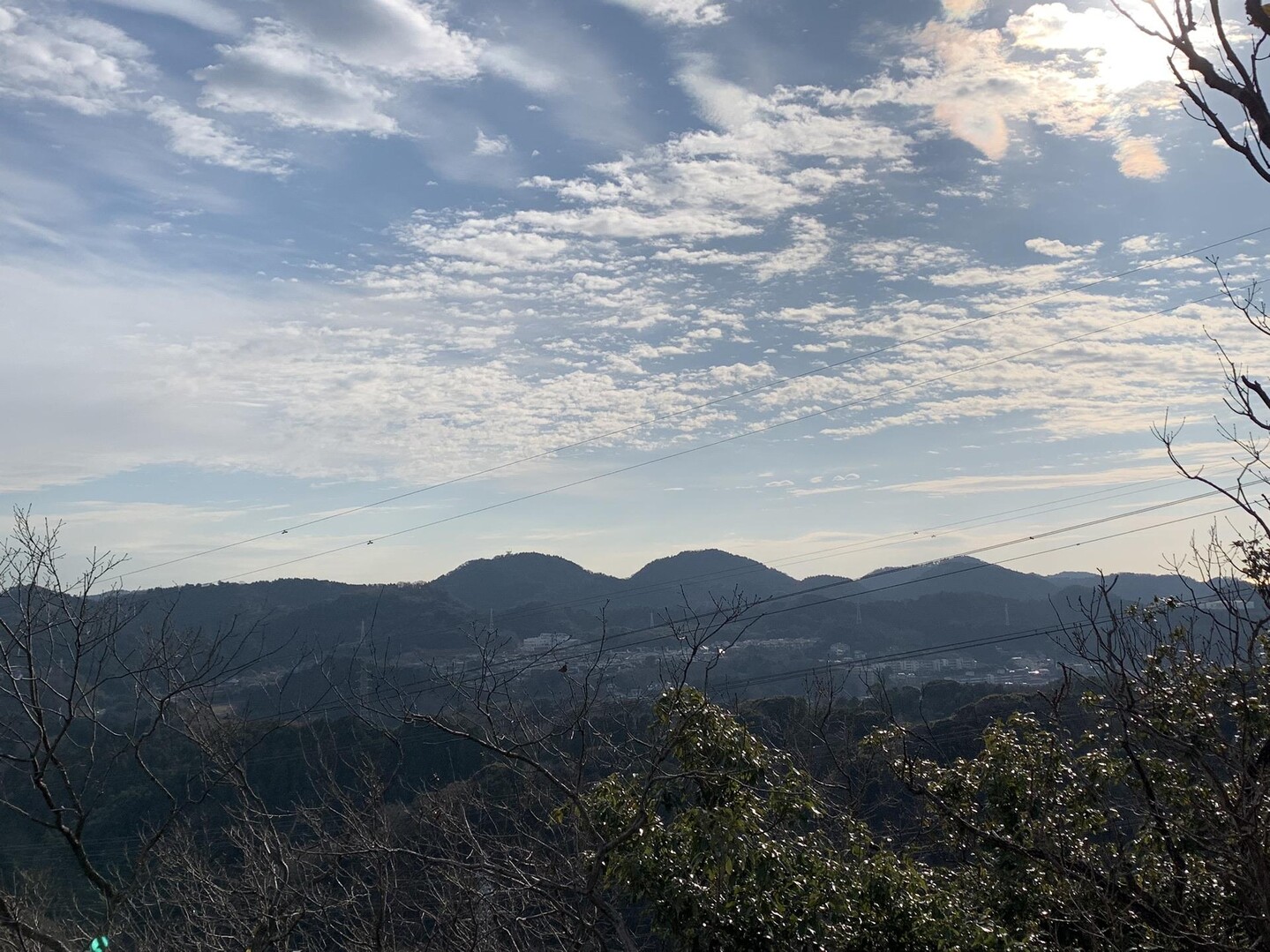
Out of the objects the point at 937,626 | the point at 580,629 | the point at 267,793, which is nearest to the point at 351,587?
the point at 580,629

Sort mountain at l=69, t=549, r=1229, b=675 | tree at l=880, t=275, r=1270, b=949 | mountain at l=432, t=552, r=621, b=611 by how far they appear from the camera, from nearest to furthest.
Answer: tree at l=880, t=275, r=1270, b=949, mountain at l=69, t=549, r=1229, b=675, mountain at l=432, t=552, r=621, b=611

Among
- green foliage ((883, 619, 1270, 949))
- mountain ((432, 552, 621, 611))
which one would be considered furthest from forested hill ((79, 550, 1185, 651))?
green foliage ((883, 619, 1270, 949))

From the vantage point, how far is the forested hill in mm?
92750

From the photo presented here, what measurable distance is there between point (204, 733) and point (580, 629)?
344 ft

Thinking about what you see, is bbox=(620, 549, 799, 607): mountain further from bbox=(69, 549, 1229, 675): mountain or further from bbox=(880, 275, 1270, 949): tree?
bbox=(880, 275, 1270, 949): tree

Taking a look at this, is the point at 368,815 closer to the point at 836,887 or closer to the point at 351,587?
the point at 836,887

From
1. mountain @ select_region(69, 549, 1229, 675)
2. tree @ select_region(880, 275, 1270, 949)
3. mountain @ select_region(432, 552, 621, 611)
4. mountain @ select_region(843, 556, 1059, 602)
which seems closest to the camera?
tree @ select_region(880, 275, 1270, 949)

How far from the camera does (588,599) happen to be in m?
135

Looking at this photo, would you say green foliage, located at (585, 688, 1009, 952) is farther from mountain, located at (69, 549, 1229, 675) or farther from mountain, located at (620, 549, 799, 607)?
mountain, located at (620, 549, 799, 607)

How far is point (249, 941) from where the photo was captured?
858cm

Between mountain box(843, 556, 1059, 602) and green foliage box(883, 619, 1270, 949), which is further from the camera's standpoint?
mountain box(843, 556, 1059, 602)

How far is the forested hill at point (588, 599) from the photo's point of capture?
304ft

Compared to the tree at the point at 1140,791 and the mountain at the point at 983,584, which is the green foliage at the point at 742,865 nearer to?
the tree at the point at 1140,791

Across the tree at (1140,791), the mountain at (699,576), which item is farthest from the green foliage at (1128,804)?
the mountain at (699,576)
